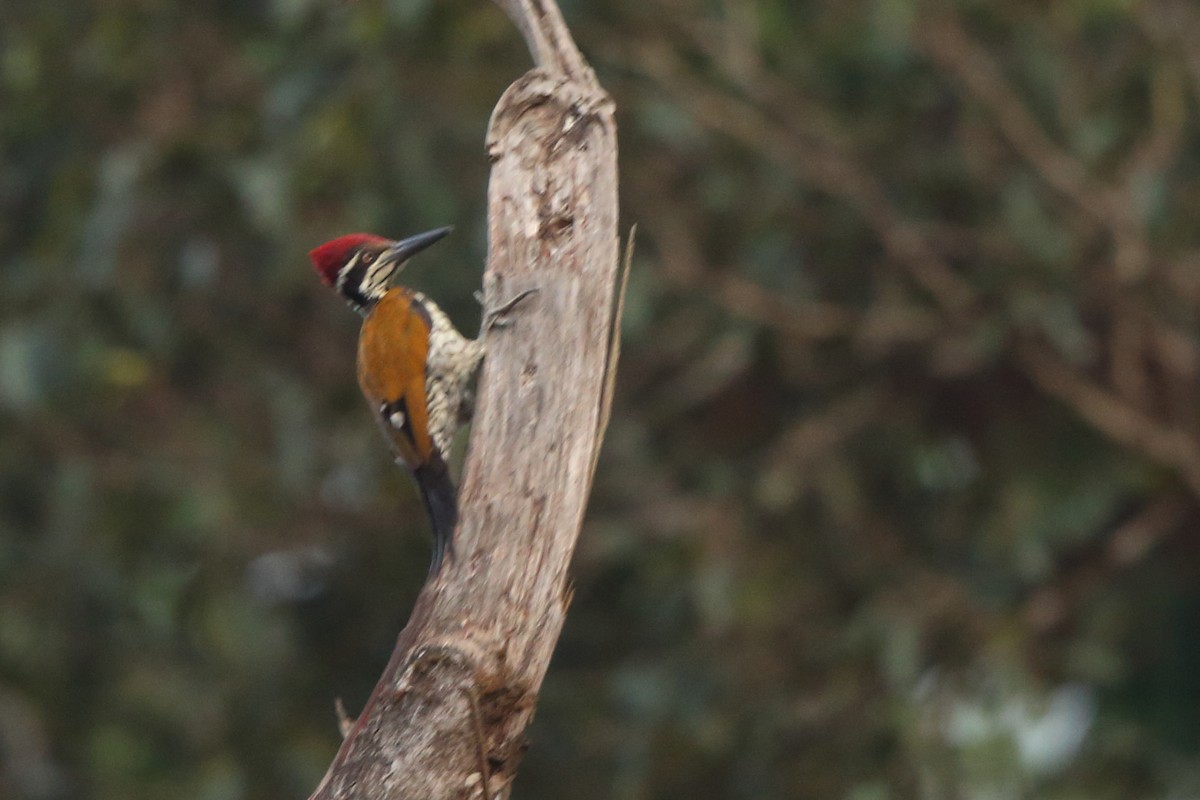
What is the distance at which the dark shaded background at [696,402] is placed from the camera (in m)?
5.50

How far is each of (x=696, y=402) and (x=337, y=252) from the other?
234cm

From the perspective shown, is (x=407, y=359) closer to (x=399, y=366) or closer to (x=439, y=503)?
(x=399, y=366)

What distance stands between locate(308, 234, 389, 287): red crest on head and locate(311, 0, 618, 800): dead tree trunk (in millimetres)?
906

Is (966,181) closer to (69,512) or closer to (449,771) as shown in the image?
(69,512)

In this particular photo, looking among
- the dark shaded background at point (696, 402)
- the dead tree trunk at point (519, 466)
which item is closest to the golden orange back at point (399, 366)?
the dead tree trunk at point (519, 466)

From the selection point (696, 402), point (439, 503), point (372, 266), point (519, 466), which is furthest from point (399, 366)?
point (696, 402)

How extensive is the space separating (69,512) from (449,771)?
9.98 ft

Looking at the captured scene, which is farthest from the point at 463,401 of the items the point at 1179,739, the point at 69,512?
the point at 1179,739

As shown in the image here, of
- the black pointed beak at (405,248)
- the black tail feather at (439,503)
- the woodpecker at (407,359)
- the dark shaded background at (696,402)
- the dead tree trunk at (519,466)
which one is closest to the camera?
the dead tree trunk at (519,466)

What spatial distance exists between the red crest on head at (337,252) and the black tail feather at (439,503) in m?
0.65

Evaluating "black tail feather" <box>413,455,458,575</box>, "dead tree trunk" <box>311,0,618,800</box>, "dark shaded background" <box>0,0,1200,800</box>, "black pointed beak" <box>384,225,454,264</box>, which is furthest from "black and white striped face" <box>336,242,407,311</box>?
"dark shaded background" <box>0,0,1200,800</box>

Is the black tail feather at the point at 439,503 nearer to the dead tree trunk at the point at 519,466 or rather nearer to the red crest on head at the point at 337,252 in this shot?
the dead tree trunk at the point at 519,466

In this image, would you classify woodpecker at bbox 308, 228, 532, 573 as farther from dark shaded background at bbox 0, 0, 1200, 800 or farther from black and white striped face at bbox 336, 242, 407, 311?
dark shaded background at bbox 0, 0, 1200, 800

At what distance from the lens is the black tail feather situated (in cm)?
302
